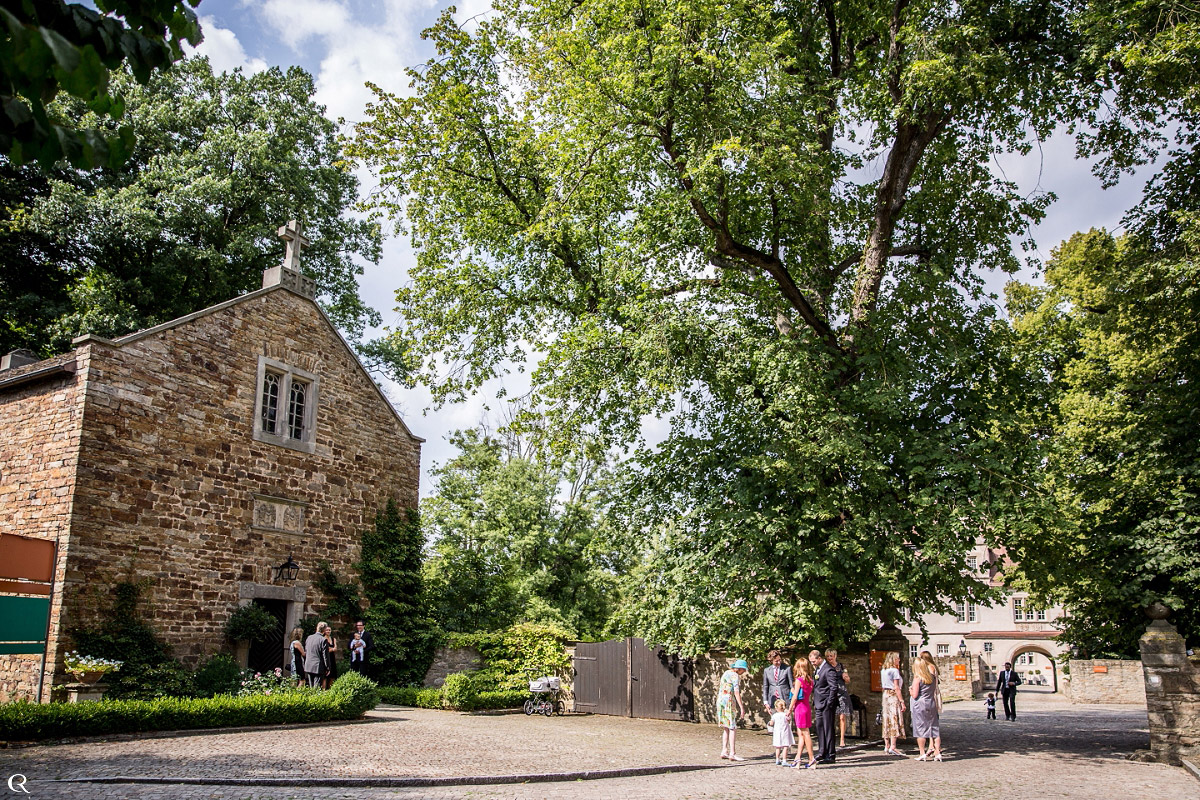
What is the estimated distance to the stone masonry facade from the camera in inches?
555

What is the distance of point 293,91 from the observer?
1097 inches

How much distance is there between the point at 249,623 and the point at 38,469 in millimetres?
4623

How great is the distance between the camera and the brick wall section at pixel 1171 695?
12.7 m

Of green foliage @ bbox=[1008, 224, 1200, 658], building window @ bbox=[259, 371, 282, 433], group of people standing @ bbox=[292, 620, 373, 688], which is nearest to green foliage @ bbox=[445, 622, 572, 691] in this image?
group of people standing @ bbox=[292, 620, 373, 688]

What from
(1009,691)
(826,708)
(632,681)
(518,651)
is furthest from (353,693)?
(1009,691)

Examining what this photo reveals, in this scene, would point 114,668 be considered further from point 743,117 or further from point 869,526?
point 743,117

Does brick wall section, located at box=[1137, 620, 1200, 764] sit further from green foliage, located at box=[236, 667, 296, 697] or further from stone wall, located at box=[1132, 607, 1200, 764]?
green foliage, located at box=[236, 667, 296, 697]

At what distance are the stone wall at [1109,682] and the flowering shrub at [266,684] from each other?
93.4ft

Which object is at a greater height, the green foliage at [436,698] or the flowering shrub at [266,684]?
the flowering shrub at [266,684]

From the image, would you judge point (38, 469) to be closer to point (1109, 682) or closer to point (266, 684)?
point (266, 684)

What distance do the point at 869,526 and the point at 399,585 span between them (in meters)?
11.4

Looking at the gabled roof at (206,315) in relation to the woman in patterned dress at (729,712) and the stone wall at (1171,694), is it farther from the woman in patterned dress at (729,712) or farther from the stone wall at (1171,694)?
the stone wall at (1171,694)

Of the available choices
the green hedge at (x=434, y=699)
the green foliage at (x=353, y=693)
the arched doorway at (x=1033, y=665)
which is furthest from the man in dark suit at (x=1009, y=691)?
the arched doorway at (x=1033, y=665)

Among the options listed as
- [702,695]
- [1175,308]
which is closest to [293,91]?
[702,695]
